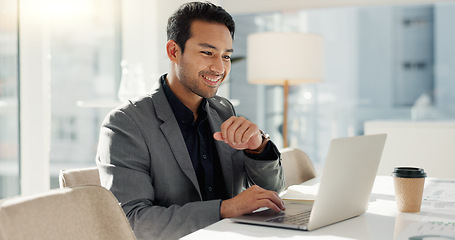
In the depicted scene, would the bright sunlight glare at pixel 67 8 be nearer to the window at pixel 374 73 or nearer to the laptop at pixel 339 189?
the laptop at pixel 339 189

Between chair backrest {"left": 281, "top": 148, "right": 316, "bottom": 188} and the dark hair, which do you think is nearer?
the dark hair

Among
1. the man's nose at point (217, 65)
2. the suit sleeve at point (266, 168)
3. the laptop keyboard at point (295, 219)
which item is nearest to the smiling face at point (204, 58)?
the man's nose at point (217, 65)

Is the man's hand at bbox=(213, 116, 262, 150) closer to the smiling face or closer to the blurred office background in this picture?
the smiling face

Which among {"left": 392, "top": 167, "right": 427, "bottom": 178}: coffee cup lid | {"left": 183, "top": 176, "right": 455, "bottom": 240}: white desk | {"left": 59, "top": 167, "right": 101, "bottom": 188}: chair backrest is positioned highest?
{"left": 392, "top": 167, "right": 427, "bottom": 178}: coffee cup lid

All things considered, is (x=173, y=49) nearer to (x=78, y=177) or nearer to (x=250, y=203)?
(x=78, y=177)

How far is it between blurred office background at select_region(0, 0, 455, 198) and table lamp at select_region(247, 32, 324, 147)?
1.39ft

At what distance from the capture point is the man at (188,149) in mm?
1372

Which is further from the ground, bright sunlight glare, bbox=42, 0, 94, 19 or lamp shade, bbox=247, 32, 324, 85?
bright sunlight glare, bbox=42, 0, 94, 19

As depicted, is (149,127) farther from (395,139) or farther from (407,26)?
(407,26)

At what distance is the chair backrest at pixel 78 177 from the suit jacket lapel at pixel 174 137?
27 centimetres

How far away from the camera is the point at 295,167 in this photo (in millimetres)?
2258

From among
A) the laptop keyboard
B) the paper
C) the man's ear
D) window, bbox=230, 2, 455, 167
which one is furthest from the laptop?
window, bbox=230, 2, 455, 167

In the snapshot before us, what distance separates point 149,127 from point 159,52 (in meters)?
2.68

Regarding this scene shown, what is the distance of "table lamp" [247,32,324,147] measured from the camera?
136 inches
